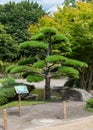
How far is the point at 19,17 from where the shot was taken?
5606cm

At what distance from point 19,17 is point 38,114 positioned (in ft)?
138

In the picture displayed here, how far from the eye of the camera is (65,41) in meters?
20.0

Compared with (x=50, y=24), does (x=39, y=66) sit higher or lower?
lower

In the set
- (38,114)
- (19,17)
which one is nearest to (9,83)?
(38,114)

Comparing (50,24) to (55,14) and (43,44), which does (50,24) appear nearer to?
(55,14)

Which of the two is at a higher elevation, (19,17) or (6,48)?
(19,17)

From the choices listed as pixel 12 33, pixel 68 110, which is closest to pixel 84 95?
pixel 68 110

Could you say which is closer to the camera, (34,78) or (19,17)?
(34,78)

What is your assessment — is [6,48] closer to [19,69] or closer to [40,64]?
[19,69]

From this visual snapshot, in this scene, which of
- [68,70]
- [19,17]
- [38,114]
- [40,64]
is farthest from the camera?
[19,17]

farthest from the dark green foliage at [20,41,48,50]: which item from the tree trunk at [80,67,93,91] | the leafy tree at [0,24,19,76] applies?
the leafy tree at [0,24,19,76]

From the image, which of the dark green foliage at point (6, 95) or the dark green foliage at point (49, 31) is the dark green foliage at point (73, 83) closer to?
the dark green foliage at point (49, 31)

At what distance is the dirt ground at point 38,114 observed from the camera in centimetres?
1346

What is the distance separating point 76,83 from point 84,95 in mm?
7601
